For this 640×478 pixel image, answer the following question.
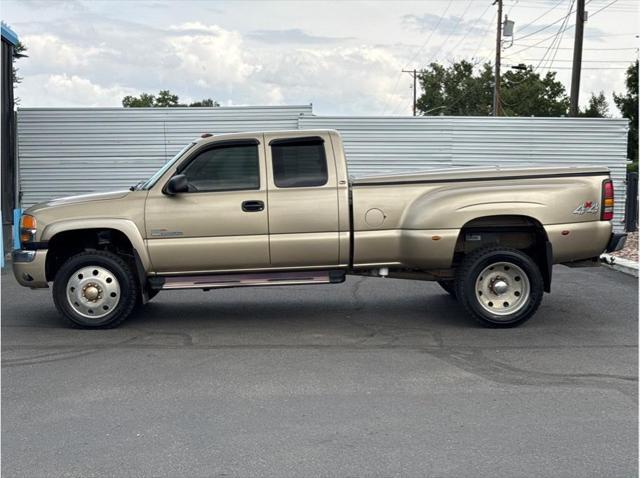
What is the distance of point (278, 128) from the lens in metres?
19.9

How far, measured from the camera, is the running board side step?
328 inches

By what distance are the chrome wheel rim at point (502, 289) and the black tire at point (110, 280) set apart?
3.68 m

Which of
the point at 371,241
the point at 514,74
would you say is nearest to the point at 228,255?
the point at 371,241

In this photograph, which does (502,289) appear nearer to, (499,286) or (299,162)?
(499,286)

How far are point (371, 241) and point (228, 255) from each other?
1.51 meters

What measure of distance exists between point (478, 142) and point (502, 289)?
40.7 feet

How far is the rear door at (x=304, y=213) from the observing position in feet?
27.1

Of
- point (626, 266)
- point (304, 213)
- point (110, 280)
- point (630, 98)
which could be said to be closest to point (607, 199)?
point (304, 213)

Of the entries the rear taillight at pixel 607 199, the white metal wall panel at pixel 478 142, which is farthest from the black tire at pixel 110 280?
the white metal wall panel at pixel 478 142

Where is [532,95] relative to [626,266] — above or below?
above

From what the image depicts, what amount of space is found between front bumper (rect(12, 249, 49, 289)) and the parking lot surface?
559 millimetres

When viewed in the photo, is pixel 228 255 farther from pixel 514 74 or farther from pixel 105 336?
pixel 514 74

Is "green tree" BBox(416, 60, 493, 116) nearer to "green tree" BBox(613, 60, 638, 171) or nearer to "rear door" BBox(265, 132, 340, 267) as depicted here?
"green tree" BBox(613, 60, 638, 171)

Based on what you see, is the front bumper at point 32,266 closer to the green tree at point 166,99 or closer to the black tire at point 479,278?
the black tire at point 479,278
